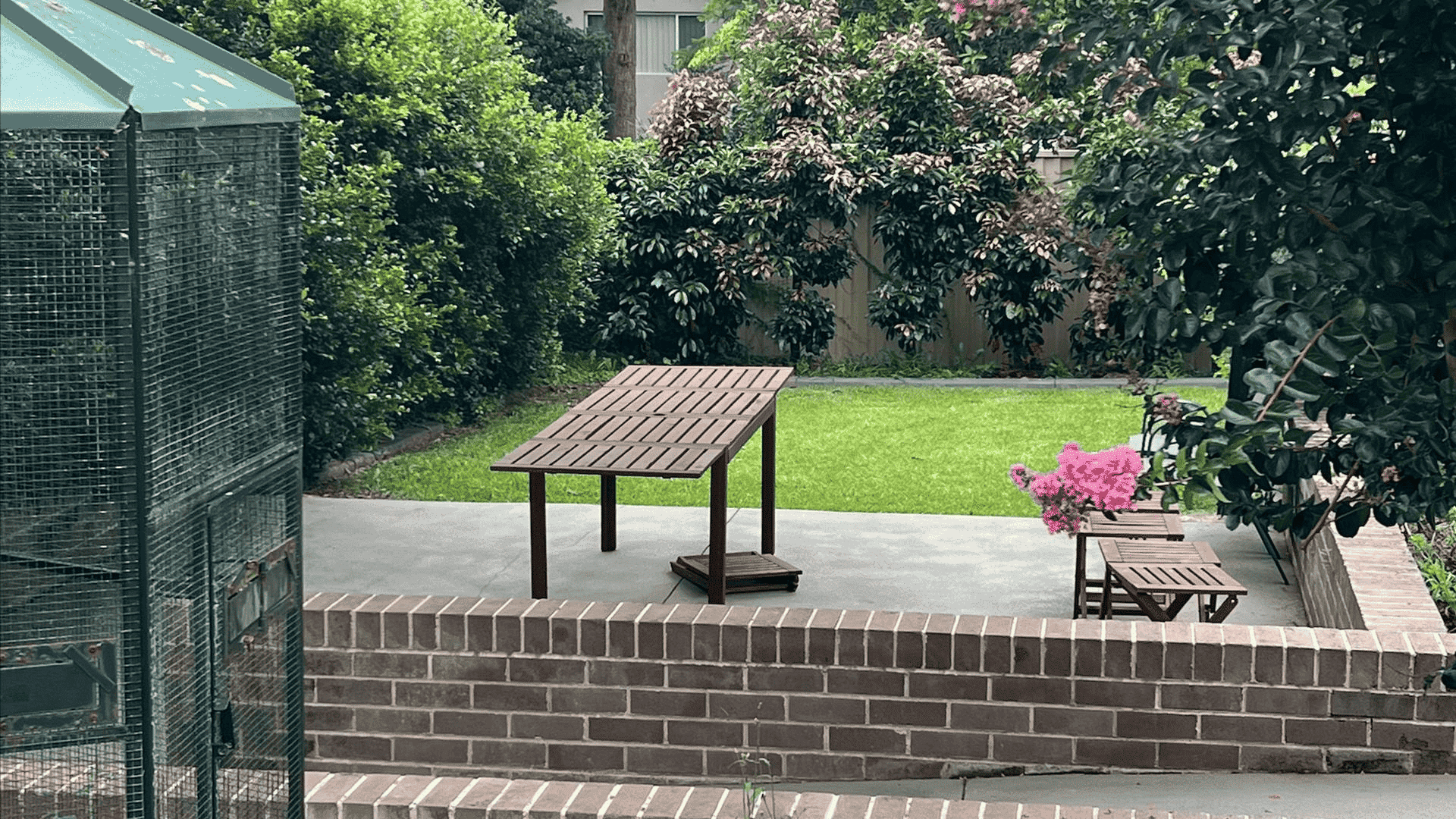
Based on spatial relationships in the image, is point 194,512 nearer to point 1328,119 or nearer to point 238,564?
point 238,564

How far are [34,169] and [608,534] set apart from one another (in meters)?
5.70

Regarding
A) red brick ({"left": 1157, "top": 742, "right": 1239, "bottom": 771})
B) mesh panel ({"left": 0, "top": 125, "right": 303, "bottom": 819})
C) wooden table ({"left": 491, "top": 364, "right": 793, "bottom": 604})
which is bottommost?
red brick ({"left": 1157, "top": 742, "right": 1239, "bottom": 771})

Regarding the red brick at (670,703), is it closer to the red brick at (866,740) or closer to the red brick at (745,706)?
the red brick at (745,706)

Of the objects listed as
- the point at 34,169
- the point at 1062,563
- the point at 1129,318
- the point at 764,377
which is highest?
the point at 34,169

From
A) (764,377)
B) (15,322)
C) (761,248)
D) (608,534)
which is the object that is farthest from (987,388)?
(15,322)

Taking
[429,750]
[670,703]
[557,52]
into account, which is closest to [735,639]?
[670,703]

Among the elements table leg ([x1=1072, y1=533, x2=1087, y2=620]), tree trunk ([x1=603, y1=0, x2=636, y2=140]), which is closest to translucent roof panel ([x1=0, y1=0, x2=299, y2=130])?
table leg ([x1=1072, y1=533, x2=1087, y2=620])

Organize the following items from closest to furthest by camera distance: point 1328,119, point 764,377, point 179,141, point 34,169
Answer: point 34,169, point 179,141, point 1328,119, point 764,377

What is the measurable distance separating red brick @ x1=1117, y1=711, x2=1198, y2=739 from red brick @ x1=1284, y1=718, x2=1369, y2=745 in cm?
29

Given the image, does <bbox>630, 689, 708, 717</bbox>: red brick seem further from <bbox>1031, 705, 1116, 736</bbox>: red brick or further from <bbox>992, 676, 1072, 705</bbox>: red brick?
<bbox>1031, 705, 1116, 736</bbox>: red brick

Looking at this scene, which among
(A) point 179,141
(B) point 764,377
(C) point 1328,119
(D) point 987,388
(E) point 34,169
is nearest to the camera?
(E) point 34,169

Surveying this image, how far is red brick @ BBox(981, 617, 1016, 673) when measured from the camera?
4926 mm

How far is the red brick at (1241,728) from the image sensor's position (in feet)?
16.0

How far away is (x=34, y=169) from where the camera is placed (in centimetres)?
233
